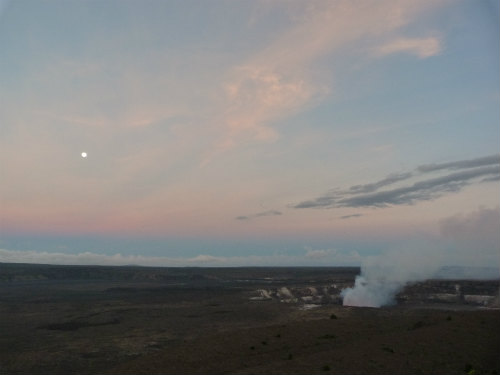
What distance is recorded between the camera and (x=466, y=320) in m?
36.7

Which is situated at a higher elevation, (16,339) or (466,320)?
(466,320)

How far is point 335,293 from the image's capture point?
98062 millimetres

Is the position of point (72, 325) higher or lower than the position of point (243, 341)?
lower

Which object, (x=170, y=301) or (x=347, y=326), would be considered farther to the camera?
(x=170, y=301)

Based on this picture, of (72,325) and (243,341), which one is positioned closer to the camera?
(243,341)

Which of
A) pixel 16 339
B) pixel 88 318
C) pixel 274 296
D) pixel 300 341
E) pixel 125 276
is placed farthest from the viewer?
pixel 125 276

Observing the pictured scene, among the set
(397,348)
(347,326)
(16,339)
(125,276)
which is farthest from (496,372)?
(125,276)

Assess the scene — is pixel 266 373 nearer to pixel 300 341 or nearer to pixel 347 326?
pixel 300 341

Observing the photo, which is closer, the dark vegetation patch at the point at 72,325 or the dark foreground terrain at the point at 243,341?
the dark foreground terrain at the point at 243,341

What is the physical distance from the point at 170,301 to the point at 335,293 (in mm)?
38382

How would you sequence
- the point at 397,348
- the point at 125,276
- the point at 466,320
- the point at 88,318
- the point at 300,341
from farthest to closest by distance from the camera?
the point at 125,276
the point at 88,318
the point at 466,320
the point at 300,341
the point at 397,348

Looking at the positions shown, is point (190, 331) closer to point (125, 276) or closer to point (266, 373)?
point (266, 373)

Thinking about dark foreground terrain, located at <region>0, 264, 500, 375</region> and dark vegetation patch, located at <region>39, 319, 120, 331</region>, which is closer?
dark foreground terrain, located at <region>0, 264, 500, 375</region>

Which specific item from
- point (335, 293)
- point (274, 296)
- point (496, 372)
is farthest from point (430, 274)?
point (496, 372)
